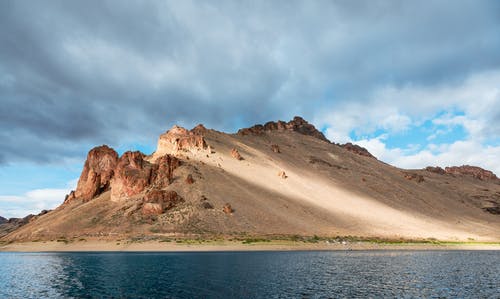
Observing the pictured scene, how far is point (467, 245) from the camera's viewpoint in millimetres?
147000

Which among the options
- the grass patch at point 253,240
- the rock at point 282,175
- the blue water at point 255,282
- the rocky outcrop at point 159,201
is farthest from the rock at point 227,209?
the blue water at point 255,282

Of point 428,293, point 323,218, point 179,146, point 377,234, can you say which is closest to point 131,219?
point 179,146

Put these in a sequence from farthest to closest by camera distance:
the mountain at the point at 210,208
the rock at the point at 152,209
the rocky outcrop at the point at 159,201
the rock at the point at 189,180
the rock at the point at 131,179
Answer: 1. the rock at the point at 131,179
2. the rock at the point at 189,180
3. the rocky outcrop at the point at 159,201
4. the rock at the point at 152,209
5. the mountain at the point at 210,208

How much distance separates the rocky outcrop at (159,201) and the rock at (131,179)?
575 inches

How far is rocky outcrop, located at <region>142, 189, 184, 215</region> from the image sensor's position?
14312 centimetres

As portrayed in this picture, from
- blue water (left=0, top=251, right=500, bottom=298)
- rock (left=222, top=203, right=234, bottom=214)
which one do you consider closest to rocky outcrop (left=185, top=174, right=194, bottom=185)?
rock (left=222, top=203, right=234, bottom=214)

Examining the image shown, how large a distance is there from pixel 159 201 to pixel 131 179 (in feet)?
81.7

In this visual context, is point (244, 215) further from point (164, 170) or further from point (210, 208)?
point (164, 170)

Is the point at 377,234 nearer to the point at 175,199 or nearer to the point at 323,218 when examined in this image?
the point at 323,218

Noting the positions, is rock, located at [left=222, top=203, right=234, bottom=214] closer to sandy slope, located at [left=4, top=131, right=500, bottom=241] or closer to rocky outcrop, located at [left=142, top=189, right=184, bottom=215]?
sandy slope, located at [left=4, top=131, right=500, bottom=241]

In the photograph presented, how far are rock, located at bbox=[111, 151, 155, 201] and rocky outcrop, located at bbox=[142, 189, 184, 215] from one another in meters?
14.6

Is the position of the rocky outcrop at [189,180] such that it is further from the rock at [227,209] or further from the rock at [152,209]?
the rock at [227,209]

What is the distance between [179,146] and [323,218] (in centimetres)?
7730

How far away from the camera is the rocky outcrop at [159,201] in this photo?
143 meters
